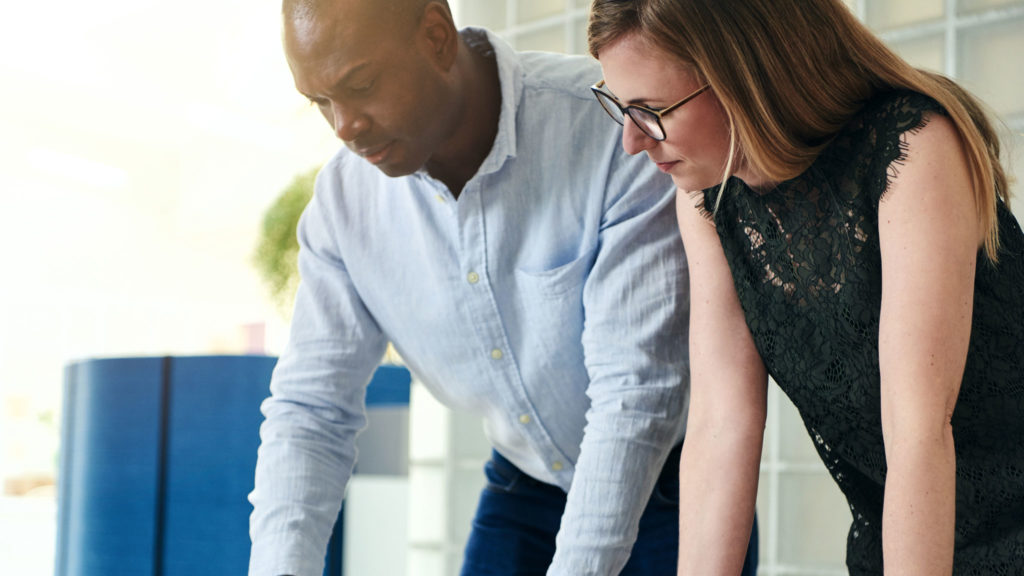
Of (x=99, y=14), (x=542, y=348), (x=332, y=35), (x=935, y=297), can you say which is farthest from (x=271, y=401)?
(x=99, y=14)

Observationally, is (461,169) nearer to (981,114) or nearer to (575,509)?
(575,509)

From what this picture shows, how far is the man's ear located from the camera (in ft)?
3.37

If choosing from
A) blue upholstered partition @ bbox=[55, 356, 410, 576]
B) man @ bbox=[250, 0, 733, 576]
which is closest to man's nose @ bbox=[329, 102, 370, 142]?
man @ bbox=[250, 0, 733, 576]

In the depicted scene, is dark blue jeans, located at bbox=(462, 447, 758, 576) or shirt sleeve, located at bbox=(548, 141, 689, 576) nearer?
shirt sleeve, located at bbox=(548, 141, 689, 576)

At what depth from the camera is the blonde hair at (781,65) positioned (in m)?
0.78

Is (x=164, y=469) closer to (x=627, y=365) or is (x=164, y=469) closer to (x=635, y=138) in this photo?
(x=627, y=365)

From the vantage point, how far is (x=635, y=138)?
2.76 feet

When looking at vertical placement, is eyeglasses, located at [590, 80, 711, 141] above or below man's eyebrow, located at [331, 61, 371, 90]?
below

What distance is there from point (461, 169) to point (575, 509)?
0.41 meters

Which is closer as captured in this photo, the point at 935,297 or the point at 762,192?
the point at 935,297

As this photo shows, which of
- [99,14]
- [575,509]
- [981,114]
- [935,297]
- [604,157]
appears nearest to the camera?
[935,297]

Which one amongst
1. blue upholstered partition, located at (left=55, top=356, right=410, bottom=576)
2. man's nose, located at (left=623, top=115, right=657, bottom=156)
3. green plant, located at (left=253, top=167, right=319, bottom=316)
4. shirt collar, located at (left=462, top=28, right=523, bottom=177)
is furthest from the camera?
green plant, located at (left=253, top=167, right=319, bottom=316)

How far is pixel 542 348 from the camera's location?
1.06 metres

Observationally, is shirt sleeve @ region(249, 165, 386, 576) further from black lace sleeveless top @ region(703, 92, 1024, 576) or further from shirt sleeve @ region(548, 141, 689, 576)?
black lace sleeveless top @ region(703, 92, 1024, 576)
